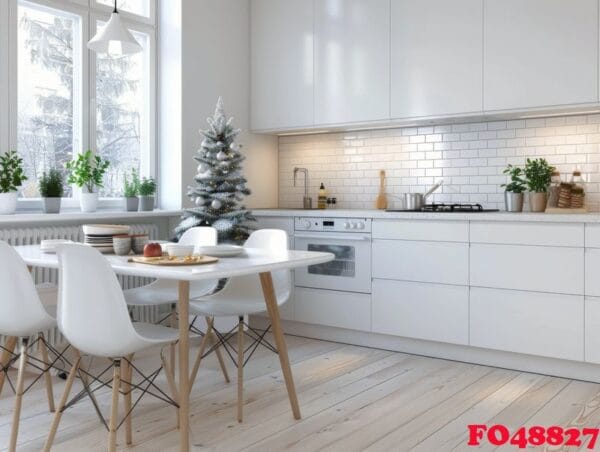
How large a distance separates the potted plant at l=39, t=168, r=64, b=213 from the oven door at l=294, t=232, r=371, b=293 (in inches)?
67.0

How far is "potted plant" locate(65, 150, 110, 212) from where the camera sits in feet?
14.4

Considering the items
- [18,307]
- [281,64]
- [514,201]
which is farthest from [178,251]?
[281,64]

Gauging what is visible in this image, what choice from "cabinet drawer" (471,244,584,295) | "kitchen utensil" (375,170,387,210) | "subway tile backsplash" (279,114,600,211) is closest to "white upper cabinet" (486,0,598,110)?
"subway tile backsplash" (279,114,600,211)

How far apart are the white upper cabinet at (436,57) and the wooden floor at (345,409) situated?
175 cm

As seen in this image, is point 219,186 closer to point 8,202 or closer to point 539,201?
point 8,202

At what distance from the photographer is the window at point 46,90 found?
4.32 metres

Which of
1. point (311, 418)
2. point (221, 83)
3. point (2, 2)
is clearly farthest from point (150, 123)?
point (311, 418)

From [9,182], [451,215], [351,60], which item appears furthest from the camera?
[351,60]

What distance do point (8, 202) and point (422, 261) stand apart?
2.60 meters

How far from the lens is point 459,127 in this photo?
15.8ft

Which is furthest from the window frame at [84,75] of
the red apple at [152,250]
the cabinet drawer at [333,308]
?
the red apple at [152,250]

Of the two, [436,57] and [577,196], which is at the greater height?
[436,57]

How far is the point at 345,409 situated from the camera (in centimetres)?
328

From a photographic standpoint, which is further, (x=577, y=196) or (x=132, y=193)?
(x=132, y=193)
